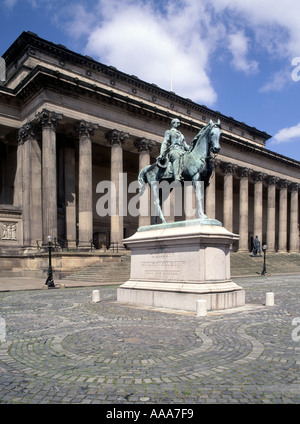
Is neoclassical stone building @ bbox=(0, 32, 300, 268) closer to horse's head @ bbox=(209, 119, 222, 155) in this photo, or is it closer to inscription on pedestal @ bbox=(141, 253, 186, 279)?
inscription on pedestal @ bbox=(141, 253, 186, 279)

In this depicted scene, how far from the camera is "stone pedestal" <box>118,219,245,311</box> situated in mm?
11664

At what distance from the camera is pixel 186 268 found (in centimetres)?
1212

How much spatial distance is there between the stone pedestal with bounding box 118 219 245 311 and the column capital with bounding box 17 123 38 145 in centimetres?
2492

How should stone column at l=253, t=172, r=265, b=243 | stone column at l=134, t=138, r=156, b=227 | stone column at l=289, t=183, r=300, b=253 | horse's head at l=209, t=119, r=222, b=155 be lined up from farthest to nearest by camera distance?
stone column at l=289, t=183, r=300, b=253
stone column at l=253, t=172, r=265, b=243
stone column at l=134, t=138, r=156, b=227
horse's head at l=209, t=119, r=222, b=155

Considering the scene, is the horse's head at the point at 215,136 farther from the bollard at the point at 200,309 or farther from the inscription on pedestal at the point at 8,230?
the inscription on pedestal at the point at 8,230

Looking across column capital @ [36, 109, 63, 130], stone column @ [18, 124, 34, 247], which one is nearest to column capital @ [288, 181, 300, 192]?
column capital @ [36, 109, 63, 130]

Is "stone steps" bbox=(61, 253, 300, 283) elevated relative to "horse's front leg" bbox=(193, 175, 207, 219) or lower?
lower

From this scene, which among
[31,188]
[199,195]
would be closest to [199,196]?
[199,195]

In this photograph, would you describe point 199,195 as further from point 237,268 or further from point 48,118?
point 237,268

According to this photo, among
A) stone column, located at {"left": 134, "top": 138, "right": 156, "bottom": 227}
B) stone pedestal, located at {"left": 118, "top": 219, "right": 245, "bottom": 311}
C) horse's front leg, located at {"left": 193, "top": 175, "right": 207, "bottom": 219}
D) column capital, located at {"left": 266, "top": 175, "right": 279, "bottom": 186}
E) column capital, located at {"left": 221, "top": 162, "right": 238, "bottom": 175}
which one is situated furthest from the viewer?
column capital, located at {"left": 266, "top": 175, "right": 279, "bottom": 186}

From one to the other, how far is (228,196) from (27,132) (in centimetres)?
2707

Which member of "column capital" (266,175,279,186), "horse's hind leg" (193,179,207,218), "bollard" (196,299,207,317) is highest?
"column capital" (266,175,279,186)

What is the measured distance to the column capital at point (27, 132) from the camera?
34.5 meters
